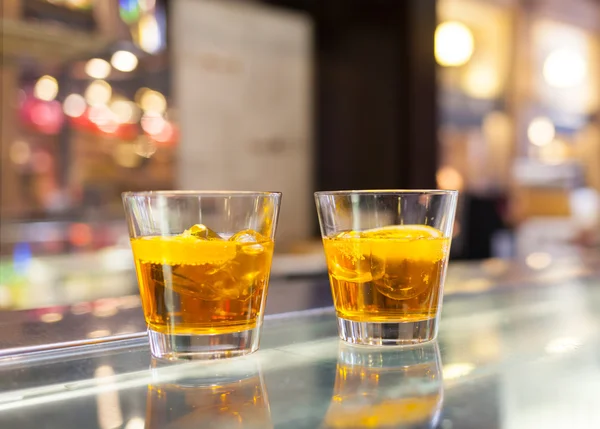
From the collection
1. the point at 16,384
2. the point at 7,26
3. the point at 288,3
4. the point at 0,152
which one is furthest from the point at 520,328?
the point at 288,3

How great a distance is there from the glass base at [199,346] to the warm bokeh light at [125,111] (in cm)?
239

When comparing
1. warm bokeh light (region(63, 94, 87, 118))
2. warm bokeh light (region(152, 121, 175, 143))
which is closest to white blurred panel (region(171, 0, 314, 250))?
warm bokeh light (region(152, 121, 175, 143))

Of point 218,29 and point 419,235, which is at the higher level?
point 218,29

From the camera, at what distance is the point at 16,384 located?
41 centimetres

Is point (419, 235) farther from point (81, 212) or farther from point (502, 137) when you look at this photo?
point (502, 137)

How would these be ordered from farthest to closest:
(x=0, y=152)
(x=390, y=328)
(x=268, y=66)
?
(x=268, y=66)
(x=0, y=152)
(x=390, y=328)

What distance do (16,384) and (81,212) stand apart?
7.59 feet

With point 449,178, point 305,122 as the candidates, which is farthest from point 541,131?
point 305,122

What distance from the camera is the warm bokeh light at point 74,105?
2.60 m

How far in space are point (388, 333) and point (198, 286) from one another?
139mm

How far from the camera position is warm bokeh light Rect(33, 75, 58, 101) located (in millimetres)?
2510

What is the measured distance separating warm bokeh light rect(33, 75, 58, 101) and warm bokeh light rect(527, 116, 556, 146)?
7.79 feet

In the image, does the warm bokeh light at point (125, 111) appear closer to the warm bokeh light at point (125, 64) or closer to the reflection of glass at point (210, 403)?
the warm bokeh light at point (125, 64)

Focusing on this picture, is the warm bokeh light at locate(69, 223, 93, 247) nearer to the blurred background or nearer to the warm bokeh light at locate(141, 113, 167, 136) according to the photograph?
the blurred background
